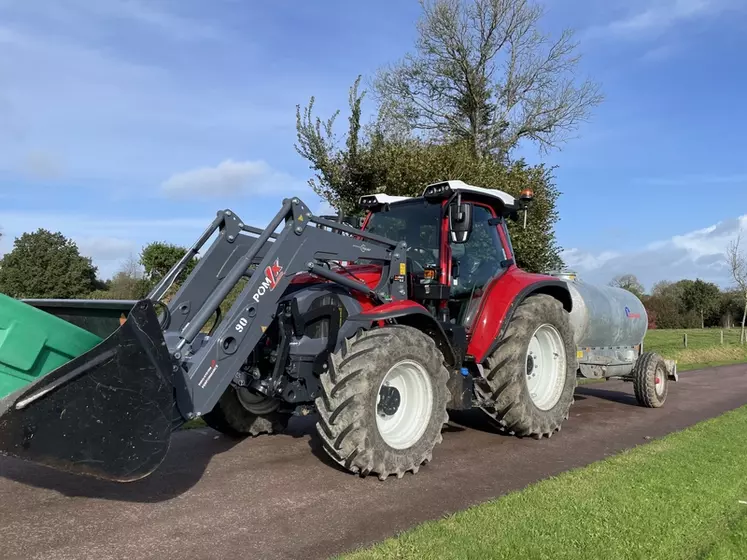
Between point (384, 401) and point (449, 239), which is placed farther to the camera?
point (449, 239)

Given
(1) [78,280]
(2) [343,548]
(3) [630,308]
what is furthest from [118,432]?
(1) [78,280]

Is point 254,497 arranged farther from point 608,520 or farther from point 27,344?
point 608,520

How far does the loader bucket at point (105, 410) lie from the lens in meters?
3.26

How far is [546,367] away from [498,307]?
1.38 meters

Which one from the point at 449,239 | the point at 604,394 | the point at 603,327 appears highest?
the point at 449,239

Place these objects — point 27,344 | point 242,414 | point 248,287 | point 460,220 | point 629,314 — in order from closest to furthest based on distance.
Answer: point 27,344 → point 248,287 → point 460,220 → point 242,414 → point 629,314

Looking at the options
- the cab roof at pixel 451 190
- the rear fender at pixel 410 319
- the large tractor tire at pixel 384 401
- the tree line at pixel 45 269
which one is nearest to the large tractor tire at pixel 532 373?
the rear fender at pixel 410 319

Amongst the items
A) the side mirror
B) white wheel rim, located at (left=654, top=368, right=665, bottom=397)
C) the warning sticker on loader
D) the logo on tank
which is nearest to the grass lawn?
the warning sticker on loader

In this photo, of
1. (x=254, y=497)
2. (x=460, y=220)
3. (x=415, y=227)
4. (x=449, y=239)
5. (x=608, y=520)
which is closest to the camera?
(x=608, y=520)

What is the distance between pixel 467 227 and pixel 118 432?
3387 millimetres

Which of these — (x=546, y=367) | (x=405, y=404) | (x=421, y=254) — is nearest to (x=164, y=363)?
(x=405, y=404)

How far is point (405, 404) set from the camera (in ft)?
17.6

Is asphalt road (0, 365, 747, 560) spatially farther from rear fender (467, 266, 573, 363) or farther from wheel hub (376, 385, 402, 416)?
rear fender (467, 266, 573, 363)

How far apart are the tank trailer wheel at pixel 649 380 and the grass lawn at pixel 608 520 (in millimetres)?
3478
